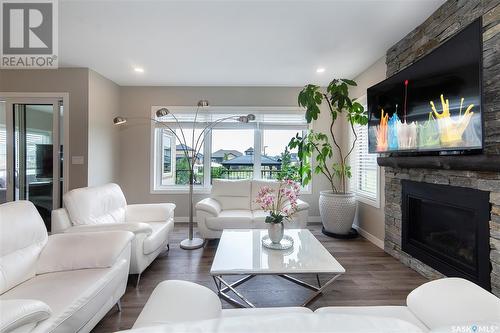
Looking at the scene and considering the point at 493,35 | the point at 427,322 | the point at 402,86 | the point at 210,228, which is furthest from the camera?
the point at 210,228

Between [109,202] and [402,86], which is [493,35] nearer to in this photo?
[402,86]

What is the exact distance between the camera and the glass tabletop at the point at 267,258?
1.69 metres

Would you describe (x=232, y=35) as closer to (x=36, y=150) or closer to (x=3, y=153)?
(x=36, y=150)

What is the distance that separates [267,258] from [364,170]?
2.59 m

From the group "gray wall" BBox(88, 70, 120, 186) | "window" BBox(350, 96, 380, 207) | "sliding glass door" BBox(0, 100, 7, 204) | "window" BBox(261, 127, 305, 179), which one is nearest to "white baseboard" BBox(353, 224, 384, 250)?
"window" BBox(350, 96, 380, 207)

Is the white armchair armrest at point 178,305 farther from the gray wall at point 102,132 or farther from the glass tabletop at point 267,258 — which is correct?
the gray wall at point 102,132

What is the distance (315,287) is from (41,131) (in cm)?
440

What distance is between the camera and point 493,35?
5.64 feet

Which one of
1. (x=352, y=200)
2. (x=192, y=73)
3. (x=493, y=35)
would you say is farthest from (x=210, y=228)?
(x=493, y=35)

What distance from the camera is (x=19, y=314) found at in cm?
97

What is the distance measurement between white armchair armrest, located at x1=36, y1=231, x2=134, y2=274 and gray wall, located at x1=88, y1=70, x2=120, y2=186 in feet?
6.94

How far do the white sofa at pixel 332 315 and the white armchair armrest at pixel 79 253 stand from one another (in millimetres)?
878

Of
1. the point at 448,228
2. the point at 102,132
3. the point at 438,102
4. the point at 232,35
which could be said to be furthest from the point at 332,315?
the point at 102,132

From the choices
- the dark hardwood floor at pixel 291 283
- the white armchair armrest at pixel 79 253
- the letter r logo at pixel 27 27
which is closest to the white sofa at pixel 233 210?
the dark hardwood floor at pixel 291 283
